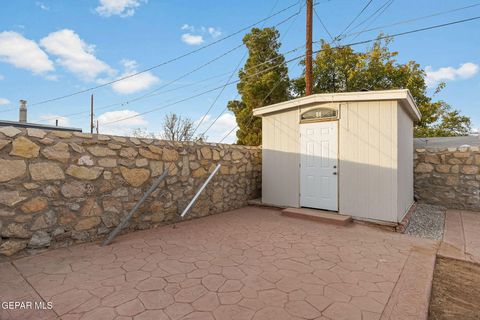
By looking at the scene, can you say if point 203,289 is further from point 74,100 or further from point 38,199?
point 74,100

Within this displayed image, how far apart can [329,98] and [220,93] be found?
7.76 meters

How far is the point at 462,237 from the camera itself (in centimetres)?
392

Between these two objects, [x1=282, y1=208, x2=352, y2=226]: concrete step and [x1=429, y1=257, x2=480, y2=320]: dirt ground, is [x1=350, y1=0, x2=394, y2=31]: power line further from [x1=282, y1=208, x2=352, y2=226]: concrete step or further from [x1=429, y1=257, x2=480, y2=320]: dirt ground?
[x1=429, y1=257, x2=480, y2=320]: dirt ground

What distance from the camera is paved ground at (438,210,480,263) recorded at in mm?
3214

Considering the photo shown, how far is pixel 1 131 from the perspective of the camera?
2824mm

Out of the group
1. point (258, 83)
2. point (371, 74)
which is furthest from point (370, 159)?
point (371, 74)

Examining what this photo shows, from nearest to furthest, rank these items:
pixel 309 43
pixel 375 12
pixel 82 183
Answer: pixel 82 183, pixel 309 43, pixel 375 12

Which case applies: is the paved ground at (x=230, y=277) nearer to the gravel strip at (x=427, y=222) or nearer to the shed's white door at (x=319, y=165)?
the gravel strip at (x=427, y=222)

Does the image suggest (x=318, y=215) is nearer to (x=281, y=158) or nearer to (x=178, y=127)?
(x=281, y=158)

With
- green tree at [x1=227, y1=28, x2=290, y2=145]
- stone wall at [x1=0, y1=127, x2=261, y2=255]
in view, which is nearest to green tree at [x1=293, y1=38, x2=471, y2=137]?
green tree at [x1=227, y1=28, x2=290, y2=145]

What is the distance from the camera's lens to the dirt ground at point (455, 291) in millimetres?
1982

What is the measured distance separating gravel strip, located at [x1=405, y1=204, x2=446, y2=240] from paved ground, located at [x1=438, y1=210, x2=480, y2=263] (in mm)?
107

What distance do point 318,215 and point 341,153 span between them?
1.40 meters

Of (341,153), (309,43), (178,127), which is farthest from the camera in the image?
(178,127)
